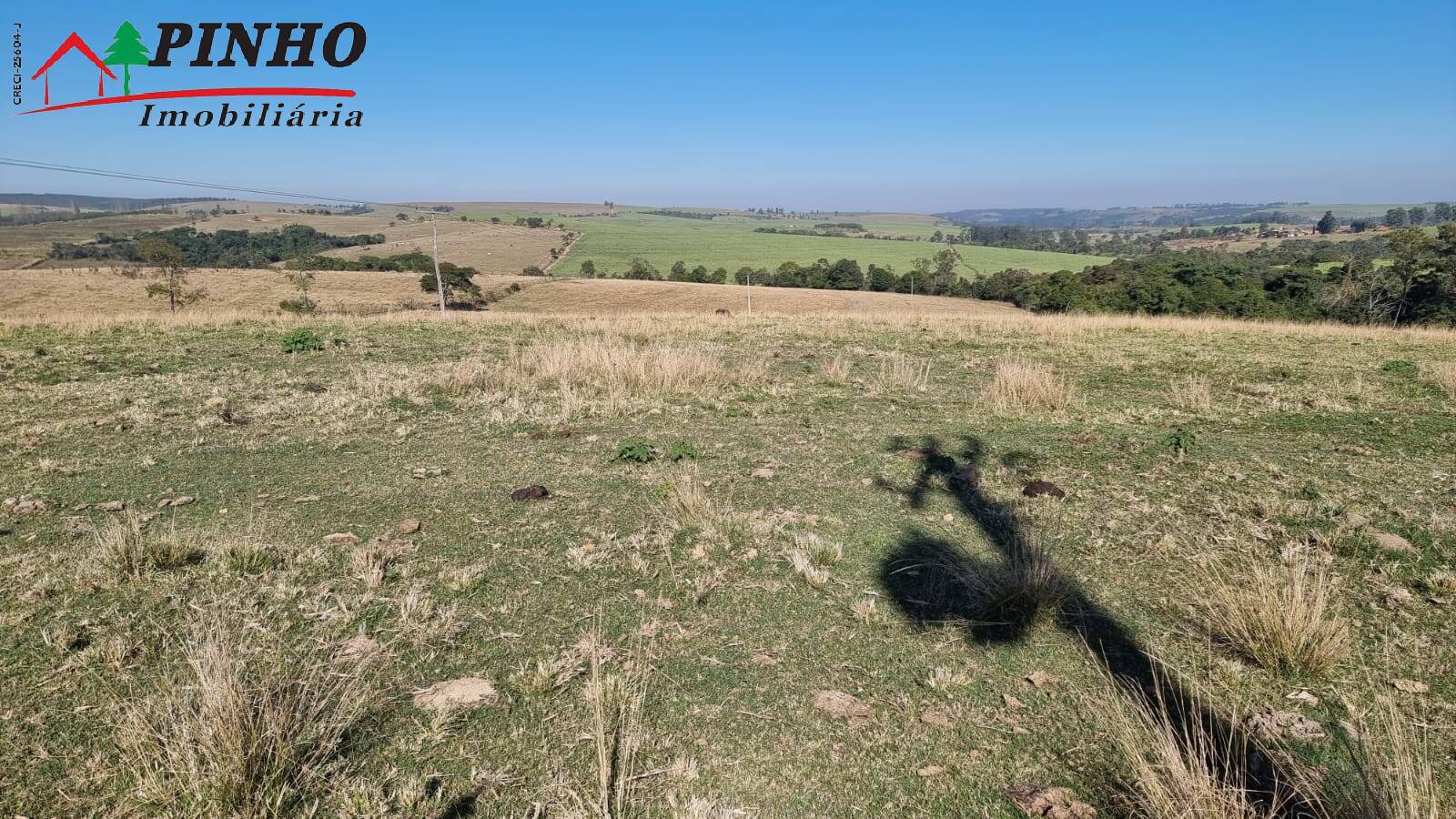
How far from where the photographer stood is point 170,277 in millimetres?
35781

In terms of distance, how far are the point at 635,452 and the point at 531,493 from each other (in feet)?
4.12

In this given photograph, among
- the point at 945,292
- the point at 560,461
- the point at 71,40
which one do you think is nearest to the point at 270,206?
the point at 945,292

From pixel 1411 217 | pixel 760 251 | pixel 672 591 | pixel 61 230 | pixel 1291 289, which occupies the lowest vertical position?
pixel 1291 289

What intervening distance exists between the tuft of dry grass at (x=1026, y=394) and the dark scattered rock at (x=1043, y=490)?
302cm

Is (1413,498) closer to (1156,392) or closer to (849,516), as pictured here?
(849,516)

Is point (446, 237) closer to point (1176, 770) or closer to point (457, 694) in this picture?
point (457, 694)

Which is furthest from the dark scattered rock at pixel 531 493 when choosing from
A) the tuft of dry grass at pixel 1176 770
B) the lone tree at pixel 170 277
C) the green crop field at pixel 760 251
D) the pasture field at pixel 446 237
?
the green crop field at pixel 760 251

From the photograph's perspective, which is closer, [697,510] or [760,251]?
[697,510]

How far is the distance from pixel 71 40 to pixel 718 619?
22.1 m

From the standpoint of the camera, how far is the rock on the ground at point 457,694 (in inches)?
118

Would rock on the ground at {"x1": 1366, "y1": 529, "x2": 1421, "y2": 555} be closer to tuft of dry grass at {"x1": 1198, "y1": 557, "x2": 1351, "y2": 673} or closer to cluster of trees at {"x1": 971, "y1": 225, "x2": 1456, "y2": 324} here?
tuft of dry grass at {"x1": 1198, "y1": 557, "x2": 1351, "y2": 673}

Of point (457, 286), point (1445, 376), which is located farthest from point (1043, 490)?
point (457, 286)

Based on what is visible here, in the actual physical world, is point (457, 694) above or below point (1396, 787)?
below

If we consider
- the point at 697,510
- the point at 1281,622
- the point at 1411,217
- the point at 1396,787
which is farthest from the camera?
the point at 1411,217
